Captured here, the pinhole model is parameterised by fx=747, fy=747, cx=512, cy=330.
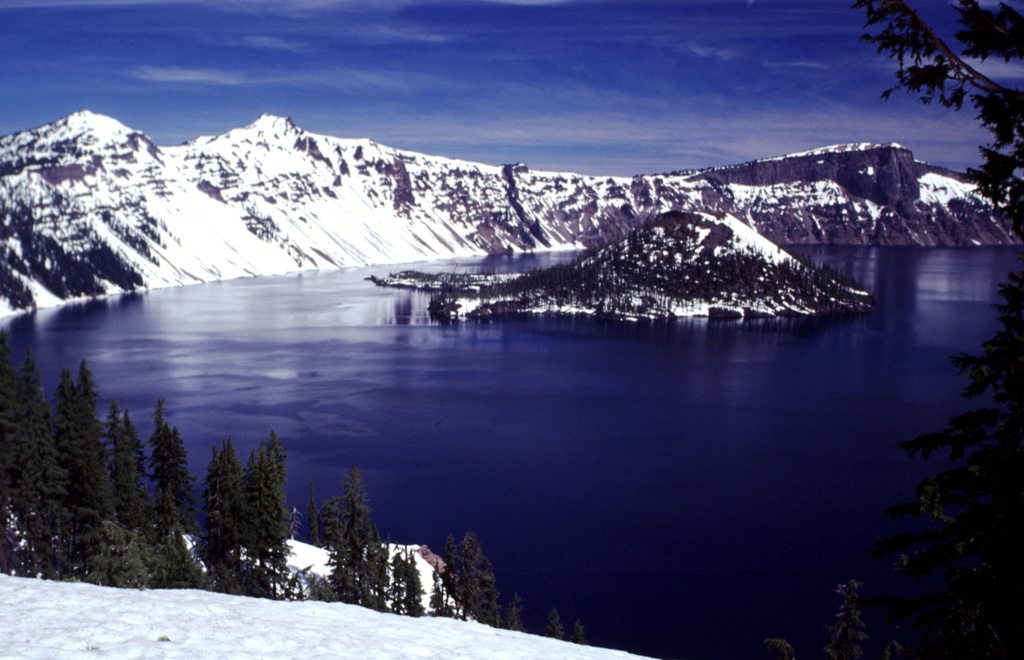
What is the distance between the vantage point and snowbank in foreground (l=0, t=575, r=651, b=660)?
1292 centimetres

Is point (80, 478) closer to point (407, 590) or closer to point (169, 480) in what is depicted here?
point (169, 480)

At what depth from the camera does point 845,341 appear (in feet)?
452

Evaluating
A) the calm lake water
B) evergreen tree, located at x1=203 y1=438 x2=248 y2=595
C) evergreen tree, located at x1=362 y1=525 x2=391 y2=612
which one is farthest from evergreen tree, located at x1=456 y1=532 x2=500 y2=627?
evergreen tree, located at x1=203 y1=438 x2=248 y2=595

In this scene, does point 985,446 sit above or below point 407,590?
above

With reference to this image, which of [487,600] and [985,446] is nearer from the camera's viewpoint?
[985,446]

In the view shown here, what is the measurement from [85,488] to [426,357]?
88152mm

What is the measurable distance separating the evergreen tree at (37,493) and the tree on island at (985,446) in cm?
3575

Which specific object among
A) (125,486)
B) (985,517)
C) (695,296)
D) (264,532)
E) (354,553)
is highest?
(695,296)

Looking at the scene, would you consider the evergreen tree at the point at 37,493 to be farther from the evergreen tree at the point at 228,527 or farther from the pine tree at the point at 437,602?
the pine tree at the point at 437,602

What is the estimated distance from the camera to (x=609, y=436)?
78.1 meters

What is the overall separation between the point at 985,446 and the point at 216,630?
13744mm

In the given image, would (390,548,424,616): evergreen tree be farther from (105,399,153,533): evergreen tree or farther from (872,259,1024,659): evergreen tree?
(872,259,1024,659): evergreen tree

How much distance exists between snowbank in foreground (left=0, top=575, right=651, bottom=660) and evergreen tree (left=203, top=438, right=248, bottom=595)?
Answer: 16338mm

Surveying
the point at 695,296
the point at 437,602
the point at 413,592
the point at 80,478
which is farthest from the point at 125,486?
the point at 695,296
